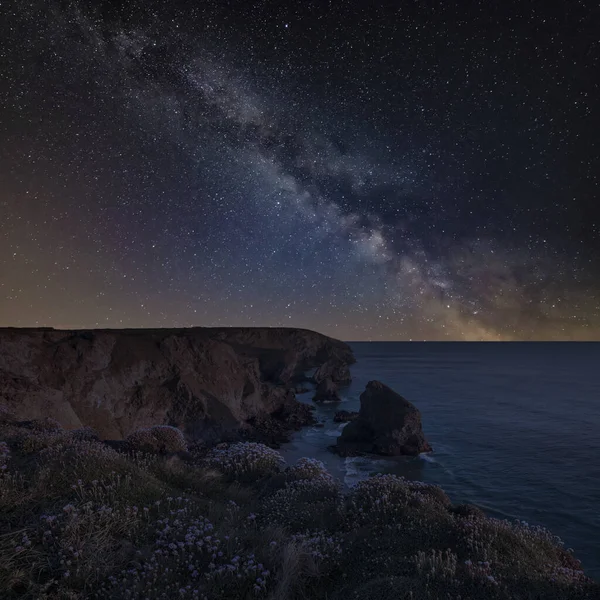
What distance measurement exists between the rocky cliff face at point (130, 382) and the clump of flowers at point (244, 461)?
1405 cm

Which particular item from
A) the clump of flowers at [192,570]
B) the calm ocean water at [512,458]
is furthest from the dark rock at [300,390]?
the clump of flowers at [192,570]

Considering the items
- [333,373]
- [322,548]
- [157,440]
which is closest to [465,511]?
[322,548]

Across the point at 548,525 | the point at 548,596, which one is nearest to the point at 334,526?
the point at 548,596

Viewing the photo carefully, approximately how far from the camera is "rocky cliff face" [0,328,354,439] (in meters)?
25.1

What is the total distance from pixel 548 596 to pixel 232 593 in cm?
407

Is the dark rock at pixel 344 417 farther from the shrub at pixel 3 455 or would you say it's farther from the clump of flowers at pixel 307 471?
the shrub at pixel 3 455

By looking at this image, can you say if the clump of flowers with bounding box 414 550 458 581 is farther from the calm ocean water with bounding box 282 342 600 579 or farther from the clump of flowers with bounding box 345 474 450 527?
the calm ocean water with bounding box 282 342 600 579

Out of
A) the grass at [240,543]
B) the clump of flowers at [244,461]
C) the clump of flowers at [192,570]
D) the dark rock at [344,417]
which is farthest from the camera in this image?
the dark rock at [344,417]

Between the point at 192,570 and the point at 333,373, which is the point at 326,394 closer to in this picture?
the point at 333,373

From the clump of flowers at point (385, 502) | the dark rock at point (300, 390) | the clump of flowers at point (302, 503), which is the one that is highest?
the clump of flowers at point (385, 502)

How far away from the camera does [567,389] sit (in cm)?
6988

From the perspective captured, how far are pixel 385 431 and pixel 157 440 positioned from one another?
23103mm

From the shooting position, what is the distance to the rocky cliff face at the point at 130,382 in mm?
25091

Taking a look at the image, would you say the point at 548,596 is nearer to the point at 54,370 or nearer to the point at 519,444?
the point at 54,370
